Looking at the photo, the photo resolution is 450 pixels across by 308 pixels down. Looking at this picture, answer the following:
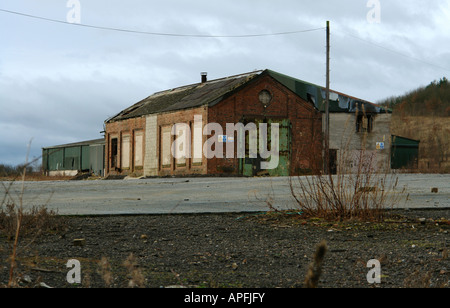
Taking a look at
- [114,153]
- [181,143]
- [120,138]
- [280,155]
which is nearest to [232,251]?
[280,155]

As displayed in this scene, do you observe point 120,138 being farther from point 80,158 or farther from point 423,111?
point 423,111

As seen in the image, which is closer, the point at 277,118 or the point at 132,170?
the point at 277,118

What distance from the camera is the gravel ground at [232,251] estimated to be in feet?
15.3

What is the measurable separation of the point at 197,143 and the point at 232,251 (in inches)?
977

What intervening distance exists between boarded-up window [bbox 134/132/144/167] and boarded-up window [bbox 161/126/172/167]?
2540 mm

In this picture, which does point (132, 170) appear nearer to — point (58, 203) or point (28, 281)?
point (58, 203)

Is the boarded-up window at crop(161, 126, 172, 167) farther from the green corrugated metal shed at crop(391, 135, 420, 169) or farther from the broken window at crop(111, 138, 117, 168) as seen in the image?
the green corrugated metal shed at crop(391, 135, 420, 169)

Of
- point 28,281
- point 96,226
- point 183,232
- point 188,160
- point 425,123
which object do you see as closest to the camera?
point 28,281

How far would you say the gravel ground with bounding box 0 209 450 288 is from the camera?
4.67 metres

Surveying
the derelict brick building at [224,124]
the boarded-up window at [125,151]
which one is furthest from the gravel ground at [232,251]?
the boarded-up window at [125,151]

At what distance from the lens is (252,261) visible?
5.74 m

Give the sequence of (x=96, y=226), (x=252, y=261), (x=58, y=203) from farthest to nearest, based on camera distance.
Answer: (x=58, y=203) < (x=96, y=226) < (x=252, y=261)
